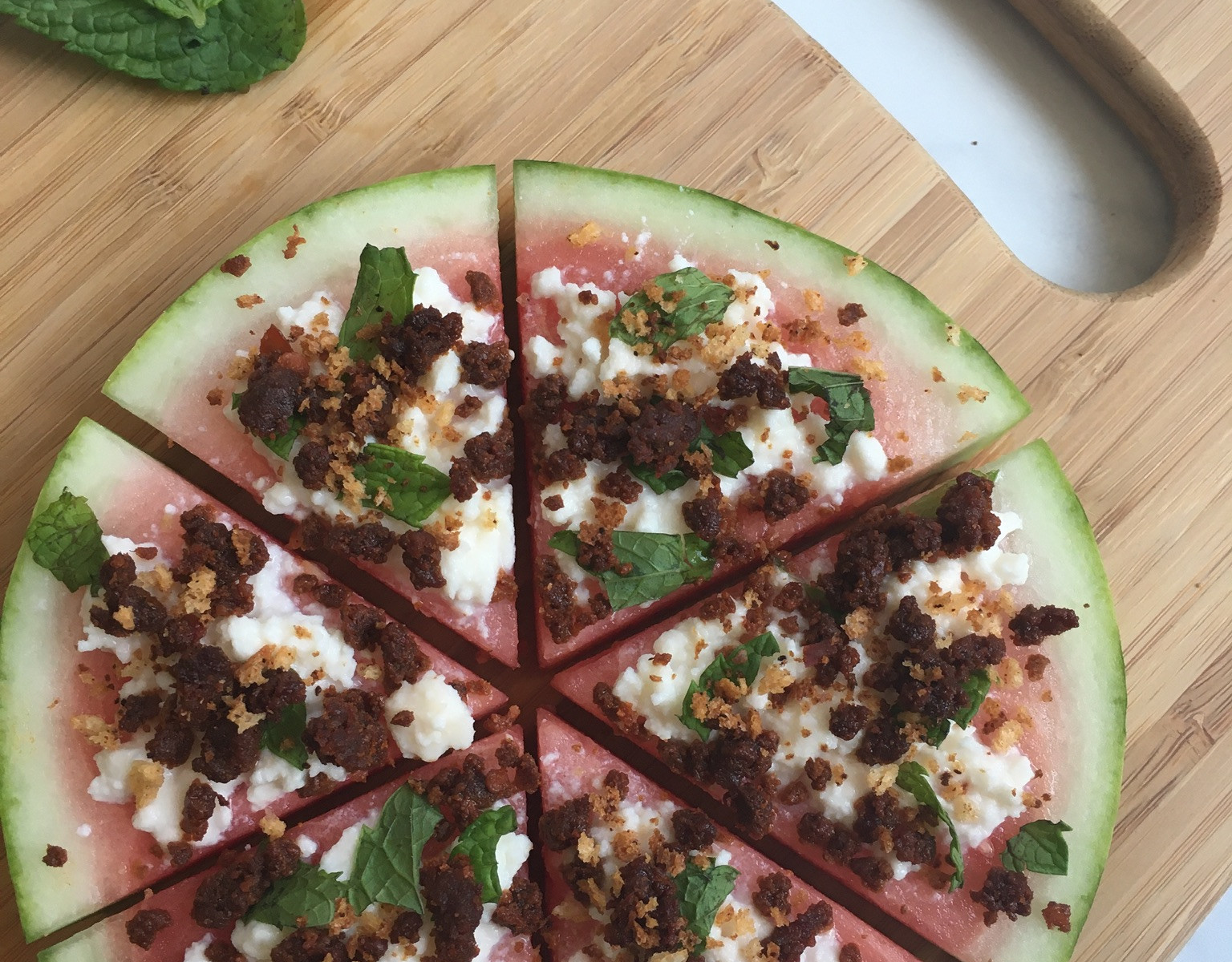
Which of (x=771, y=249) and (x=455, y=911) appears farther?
(x=771, y=249)

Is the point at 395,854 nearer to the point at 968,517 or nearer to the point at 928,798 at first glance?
the point at 928,798

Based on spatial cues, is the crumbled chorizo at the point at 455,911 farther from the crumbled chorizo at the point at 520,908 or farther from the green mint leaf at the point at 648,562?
the green mint leaf at the point at 648,562

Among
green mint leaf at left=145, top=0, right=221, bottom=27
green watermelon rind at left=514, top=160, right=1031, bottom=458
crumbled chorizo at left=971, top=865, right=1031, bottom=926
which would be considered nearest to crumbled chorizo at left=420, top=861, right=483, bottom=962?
crumbled chorizo at left=971, top=865, right=1031, bottom=926

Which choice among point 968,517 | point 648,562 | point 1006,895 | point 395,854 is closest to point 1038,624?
point 968,517

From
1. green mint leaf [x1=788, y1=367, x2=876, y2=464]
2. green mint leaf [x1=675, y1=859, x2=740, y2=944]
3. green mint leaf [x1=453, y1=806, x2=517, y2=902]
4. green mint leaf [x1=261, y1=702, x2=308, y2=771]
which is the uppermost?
green mint leaf [x1=788, y1=367, x2=876, y2=464]

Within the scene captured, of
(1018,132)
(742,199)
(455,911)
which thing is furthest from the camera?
(1018,132)

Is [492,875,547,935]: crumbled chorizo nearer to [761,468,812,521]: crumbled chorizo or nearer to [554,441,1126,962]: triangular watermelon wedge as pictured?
[554,441,1126,962]: triangular watermelon wedge
